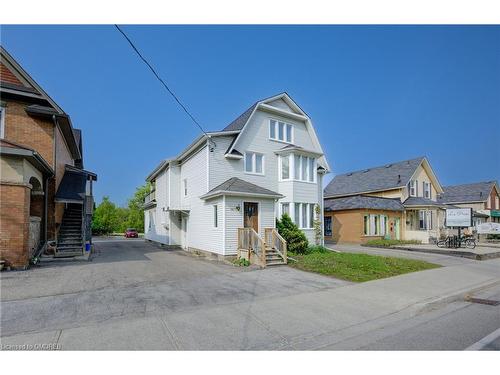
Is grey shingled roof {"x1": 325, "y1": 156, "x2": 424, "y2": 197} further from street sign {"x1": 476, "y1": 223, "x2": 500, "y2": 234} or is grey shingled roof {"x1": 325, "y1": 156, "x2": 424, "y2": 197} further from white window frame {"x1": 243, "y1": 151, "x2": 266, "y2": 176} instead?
white window frame {"x1": 243, "y1": 151, "x2": 266, "y2": 176}

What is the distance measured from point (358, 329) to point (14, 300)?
7.87 m

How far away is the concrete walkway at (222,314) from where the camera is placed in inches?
198

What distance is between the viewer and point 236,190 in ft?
48.4

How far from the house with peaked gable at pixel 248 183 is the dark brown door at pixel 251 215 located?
0.05ft

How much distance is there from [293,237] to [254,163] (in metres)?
5.03

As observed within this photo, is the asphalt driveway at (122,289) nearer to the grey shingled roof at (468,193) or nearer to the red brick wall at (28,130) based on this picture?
Answer: the red brick wall at (28,130)

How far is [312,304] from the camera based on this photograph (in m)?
7.38

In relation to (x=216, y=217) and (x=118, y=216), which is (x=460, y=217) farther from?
(x=118, y=216)

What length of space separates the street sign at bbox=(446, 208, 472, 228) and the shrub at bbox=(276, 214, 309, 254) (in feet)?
45.5

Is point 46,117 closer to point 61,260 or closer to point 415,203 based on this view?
point 61,260

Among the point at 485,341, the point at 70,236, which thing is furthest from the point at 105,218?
the point at 485,341

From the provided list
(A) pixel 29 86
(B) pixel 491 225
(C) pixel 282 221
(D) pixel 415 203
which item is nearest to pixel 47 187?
(A) pixel 29 86

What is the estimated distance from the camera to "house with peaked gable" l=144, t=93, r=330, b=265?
48.9 ft

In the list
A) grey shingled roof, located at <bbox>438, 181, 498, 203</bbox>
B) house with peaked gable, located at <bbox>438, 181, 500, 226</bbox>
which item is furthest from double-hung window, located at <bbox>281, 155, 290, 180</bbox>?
grey shingled roof, located at <bbox>438, 181, 498, 203</bbox>
